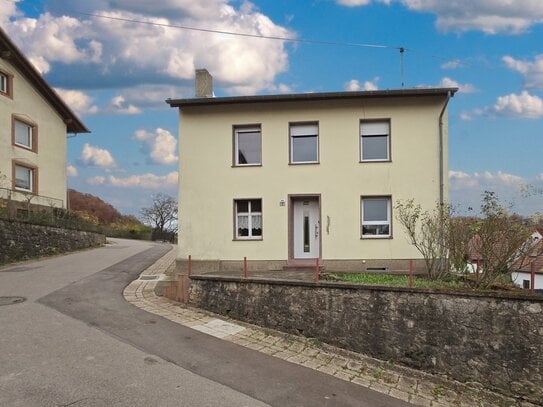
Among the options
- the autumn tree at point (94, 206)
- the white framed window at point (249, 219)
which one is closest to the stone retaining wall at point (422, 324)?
the white framed window at point (249, 219)

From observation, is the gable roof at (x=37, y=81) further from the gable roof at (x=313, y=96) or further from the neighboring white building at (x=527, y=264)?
the neighboring white building at (x=527, y=264)

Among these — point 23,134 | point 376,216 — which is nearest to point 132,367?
point 376,216

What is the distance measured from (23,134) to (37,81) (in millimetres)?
3903

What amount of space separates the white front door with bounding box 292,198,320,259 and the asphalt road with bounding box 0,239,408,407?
7028 mm

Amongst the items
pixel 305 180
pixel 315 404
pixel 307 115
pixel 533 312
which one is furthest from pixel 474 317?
pixel 307 115

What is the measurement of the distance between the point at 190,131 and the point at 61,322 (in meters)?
8.78

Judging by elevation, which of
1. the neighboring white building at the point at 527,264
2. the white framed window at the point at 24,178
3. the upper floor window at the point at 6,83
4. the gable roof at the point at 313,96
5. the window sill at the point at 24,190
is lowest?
the neighboring white building at the point at 527,264

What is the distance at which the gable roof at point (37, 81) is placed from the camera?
2755 centimetres

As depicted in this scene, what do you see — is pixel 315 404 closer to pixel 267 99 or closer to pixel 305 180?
pixel 305 180

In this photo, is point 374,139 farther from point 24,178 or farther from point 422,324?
point 24,178

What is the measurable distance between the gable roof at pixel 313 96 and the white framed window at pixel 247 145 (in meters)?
1.01

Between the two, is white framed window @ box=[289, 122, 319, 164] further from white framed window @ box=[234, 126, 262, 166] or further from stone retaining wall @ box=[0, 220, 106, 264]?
stone retaining wall @ box=[0, 220, 106, 264]

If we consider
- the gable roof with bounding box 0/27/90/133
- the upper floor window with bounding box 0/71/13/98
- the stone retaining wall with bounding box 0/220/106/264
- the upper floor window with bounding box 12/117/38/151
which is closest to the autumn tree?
the gable roof with bounding box 0/27/90/133

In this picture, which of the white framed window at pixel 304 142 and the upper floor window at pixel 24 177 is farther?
the upper floor window at pixel 24 177
